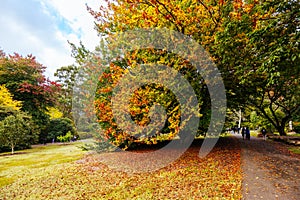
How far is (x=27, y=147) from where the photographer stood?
16656 mm

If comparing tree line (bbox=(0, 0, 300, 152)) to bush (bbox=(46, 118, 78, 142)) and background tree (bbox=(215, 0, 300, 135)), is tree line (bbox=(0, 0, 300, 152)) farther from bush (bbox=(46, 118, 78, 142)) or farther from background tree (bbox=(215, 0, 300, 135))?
bush (bbox=(46, 118, 78, 142))

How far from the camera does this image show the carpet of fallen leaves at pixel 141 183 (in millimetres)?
4910

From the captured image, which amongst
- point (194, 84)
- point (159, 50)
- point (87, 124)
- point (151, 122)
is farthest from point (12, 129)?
point (194, 84)

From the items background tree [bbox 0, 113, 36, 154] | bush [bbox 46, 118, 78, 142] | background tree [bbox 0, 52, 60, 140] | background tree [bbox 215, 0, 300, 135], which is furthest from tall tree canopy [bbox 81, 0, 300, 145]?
bush [bbox 46, 118, 78, 142]

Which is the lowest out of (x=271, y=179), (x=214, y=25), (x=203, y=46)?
(x=271, y=179)

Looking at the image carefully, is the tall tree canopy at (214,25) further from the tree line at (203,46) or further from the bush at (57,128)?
the bush at (57,128)

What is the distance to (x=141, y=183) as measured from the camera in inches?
229

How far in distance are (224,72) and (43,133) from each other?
66.1 ft

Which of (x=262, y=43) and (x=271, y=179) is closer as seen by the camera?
(x=271, y=179)

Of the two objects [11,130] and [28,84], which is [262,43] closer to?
[11,130]

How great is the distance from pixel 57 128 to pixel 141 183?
770 inches

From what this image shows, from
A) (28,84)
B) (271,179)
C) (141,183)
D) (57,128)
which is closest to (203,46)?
(271,179)

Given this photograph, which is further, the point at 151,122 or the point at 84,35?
the point at 84,35

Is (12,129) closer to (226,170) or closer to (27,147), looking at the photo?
(27,147)
